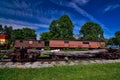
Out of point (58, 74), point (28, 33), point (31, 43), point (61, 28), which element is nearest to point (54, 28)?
point (61, 28)

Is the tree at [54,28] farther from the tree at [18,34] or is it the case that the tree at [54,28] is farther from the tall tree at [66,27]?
the tree at [18,34]

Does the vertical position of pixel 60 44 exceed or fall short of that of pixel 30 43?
it falls short

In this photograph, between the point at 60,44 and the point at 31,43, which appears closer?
the point at 60,44

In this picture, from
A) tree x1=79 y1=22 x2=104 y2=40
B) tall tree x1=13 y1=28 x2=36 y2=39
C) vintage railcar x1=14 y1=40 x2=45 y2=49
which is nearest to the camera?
vintage railcar x1=14 y1=40 x2=45 y2=49

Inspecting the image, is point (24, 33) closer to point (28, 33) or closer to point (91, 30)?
point (28, 33)

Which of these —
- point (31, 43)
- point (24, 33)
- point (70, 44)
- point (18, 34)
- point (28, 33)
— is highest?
point (24, 33)

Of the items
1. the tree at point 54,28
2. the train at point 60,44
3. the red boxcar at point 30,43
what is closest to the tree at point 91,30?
the tree at point 54,28

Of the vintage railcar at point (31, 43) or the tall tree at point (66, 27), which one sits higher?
the tall tree at point (66, 27)

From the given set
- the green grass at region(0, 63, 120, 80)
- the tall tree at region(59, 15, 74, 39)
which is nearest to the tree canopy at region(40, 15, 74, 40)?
the tall tree at region(59, 15, 74, 39)

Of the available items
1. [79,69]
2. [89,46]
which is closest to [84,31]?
[89,46]

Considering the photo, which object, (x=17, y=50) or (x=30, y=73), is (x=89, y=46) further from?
(x=30, y=73)

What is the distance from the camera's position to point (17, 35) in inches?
3728

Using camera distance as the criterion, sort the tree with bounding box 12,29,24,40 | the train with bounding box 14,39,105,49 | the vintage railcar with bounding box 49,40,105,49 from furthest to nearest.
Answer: the tree with bounding box 12,29,24,40 → the train with bounding box 14,39,105,49 → the vintage railcar with bounding box 49,40,105,49

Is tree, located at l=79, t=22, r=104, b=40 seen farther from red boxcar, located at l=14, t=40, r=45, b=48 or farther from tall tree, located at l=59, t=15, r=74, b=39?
red boxcar, located at l=14, t=40, r=45, b=48
